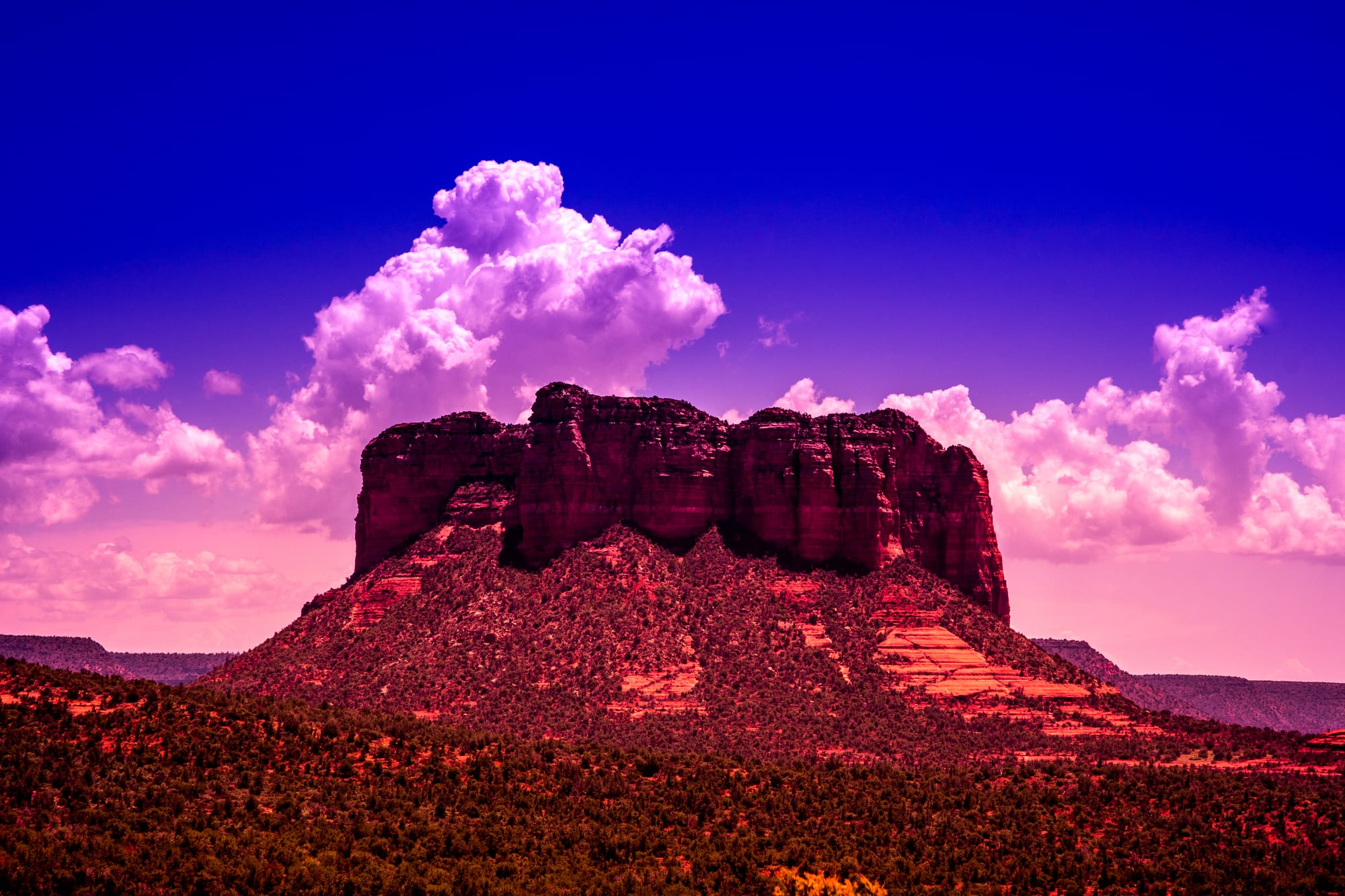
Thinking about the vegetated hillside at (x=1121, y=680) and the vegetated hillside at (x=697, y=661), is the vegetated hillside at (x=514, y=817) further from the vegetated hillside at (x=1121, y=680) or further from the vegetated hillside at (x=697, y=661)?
the vegetated hillside at (x=1121, y=680)

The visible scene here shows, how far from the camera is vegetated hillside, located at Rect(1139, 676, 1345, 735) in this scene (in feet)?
580

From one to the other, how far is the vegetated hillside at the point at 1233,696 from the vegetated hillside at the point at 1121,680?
0.31 ft

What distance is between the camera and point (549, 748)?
55219 mm

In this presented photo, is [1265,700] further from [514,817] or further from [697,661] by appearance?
[514,817]

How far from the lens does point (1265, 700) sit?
7333 inches

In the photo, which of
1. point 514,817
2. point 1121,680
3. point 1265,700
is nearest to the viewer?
point 514,817

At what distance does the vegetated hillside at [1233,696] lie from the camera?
A: 16425cm

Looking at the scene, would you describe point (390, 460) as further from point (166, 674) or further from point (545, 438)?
point (166, 674)

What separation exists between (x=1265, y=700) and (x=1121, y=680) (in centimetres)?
3747

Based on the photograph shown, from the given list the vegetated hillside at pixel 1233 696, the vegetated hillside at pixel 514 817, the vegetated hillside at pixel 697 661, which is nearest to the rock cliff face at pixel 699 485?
the vegetated hillside at pixel 697 661

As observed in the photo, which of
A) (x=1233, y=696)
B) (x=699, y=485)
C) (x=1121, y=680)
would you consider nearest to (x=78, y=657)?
(x=699, y=485)

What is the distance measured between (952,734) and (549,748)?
3196 centimetres

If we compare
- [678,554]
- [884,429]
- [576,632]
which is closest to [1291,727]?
[884,429]

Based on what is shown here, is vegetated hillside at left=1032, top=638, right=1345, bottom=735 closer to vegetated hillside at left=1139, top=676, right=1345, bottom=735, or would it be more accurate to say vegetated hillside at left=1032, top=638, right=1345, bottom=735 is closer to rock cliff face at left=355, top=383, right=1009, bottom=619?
vegetated hillside at left=1139, top=676, right=1345, bottom=735
